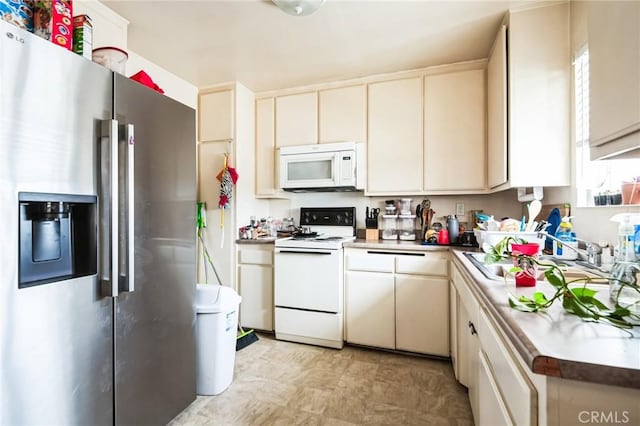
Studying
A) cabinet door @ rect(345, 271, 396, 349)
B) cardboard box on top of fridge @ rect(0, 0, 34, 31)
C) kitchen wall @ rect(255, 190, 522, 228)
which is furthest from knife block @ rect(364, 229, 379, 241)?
cardboard box on top of fridge @ rect(0, 0, 34, 31)

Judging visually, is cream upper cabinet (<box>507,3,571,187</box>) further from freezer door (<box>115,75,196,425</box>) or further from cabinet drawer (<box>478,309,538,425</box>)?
freezer door (<box>115,75,196,425</box>)

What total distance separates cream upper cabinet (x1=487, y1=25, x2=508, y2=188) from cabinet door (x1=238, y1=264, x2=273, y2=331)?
199cm

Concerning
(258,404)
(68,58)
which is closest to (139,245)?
(68,58)

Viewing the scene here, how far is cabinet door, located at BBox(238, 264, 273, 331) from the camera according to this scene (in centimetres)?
277

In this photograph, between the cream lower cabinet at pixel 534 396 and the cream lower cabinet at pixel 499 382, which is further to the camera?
the cream lower cabinet at pixel 499 382

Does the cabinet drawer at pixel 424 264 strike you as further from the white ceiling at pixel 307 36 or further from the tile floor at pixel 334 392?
the white ceiling at pixel 307 36

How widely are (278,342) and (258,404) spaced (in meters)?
0.85

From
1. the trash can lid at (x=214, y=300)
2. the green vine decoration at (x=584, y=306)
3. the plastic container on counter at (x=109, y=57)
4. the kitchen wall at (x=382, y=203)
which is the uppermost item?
the plastic container on counter at (x=109, y=57)

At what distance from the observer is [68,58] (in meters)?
1.11

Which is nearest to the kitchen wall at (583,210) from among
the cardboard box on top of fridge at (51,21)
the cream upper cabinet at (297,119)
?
the cream upper cabinet at (297,119)

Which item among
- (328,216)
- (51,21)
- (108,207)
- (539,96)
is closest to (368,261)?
(328,216)

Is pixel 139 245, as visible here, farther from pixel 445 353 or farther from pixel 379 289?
pixel 445 353

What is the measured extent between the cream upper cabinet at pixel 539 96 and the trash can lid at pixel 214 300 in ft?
6.28

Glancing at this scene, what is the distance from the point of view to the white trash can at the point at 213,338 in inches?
71.7
